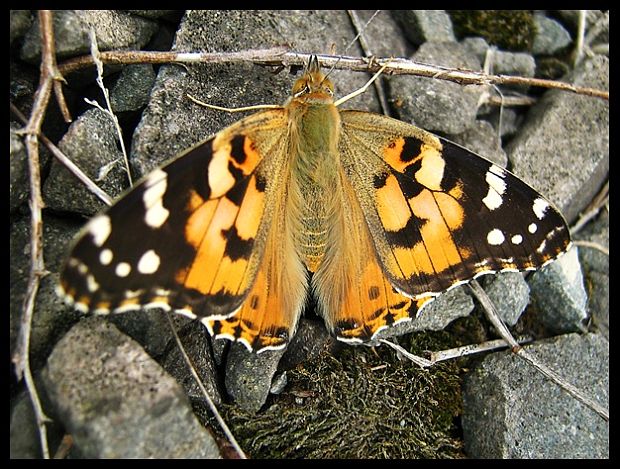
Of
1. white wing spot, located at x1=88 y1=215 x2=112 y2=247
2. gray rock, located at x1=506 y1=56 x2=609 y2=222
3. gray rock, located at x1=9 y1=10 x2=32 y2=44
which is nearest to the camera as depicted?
white wing spot, located at x1=88 y1=215 x2=112 y2=247

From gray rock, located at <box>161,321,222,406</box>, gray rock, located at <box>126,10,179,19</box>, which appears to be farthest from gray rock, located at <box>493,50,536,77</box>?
gray rock, located at <box>161,321,222,406</box>

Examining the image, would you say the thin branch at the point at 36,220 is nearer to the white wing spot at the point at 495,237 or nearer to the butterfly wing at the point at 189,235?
the butterfly wing at the point at 189,235

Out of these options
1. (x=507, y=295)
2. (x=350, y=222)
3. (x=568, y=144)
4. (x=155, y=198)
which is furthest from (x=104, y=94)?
(x=568, y=144)

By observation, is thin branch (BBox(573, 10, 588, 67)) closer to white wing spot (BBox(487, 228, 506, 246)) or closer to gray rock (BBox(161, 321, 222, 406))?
white wing spot (BBox(487, 228, 506, 246))

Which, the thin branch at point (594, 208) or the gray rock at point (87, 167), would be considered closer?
the gray rock at point (87, 167)

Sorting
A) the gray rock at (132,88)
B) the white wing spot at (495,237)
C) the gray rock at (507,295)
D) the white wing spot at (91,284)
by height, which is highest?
the gray rock at (132,88)

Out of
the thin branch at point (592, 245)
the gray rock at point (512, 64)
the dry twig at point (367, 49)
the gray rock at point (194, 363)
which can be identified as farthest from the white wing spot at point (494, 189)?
the gray rock at point (194, 363)
